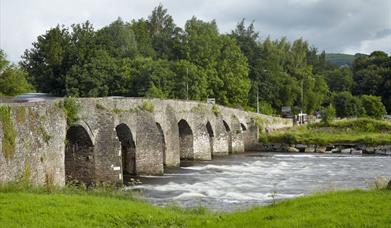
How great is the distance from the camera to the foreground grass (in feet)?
37.6

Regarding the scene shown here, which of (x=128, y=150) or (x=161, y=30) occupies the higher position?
(x=161, y=30)

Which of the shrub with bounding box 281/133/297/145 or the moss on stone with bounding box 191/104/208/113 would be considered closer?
the moss on stone with bounding box 191/104/208/113

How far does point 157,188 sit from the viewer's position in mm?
25688

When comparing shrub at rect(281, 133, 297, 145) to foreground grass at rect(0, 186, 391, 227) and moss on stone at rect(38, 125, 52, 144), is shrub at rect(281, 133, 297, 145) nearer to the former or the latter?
moss on stone at rect(38, 125, 52, 144)

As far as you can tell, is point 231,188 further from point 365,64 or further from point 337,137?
point 365,64

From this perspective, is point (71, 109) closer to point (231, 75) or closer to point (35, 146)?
point (35, 146)

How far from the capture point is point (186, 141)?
135ft

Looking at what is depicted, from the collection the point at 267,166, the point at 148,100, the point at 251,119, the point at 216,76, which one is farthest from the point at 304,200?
the point at 216,76

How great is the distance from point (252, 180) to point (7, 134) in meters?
15.5

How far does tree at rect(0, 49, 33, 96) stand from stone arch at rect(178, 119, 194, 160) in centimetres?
1650

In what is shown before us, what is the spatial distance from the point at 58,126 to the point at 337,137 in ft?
128

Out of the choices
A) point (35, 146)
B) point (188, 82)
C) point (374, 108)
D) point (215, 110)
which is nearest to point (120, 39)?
point (188, 82)

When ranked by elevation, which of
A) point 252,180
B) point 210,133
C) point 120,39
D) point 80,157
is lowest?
point 252,180

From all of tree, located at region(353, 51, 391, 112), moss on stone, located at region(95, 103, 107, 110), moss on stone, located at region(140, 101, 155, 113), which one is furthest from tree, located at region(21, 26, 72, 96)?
tree, located at region(353, 51, 391, 112)
